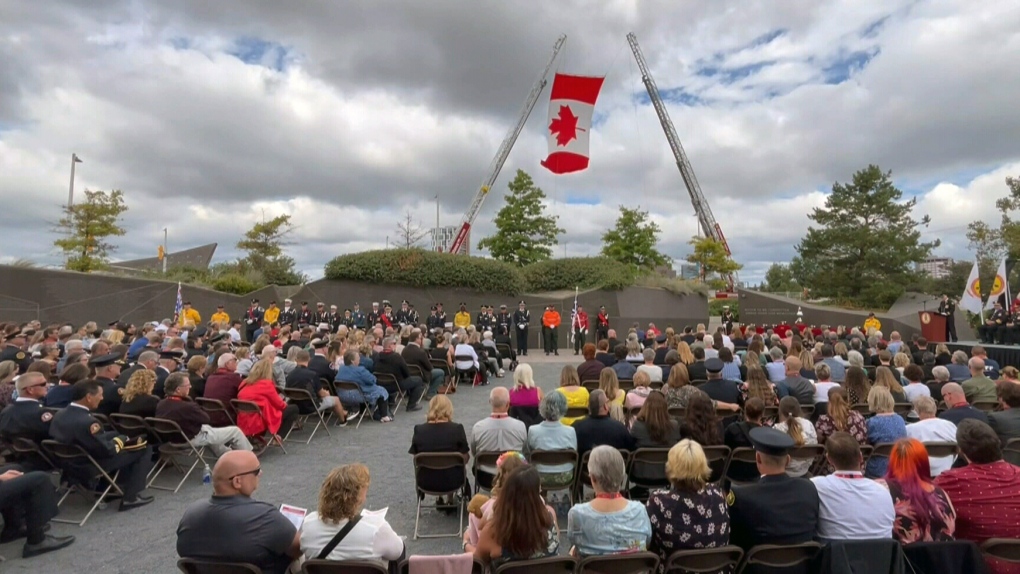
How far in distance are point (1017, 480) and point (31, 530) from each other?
692 centimetres

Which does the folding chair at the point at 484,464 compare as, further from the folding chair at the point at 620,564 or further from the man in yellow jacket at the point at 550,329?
the man in yellow jacket at the point at 550,329

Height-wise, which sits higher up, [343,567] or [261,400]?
[261,400]

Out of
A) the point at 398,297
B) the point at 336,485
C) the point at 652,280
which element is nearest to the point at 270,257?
the point at 398,297

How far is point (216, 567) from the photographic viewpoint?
269 centimetres

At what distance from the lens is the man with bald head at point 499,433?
476cm

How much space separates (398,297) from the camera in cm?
2102

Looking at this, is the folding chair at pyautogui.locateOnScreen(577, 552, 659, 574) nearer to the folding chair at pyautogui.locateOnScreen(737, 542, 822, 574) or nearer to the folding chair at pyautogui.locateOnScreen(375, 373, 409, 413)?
the folding chair at pyautogui.locateOnScreen(737, 542, 822, 574)

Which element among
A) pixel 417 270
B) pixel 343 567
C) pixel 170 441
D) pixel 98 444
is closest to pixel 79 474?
pixel 98 444

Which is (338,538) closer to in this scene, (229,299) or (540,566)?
(540,566)

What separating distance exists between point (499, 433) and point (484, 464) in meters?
0.29

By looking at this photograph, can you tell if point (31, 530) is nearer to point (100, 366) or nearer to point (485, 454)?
point (100, 366)

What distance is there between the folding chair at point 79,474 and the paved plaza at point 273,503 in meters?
0.15

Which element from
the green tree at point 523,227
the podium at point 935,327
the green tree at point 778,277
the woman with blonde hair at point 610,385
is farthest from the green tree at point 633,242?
the green tree at point 778,277

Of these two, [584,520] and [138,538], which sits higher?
[584,520]
